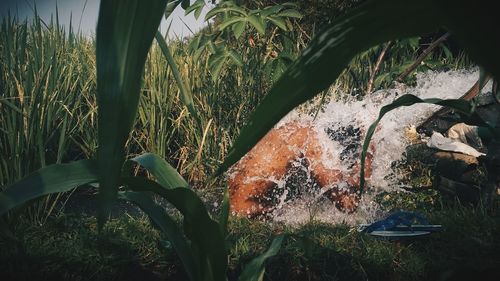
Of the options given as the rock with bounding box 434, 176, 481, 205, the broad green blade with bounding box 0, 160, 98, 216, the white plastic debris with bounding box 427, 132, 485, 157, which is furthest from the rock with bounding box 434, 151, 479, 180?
the broad green blade with bounding box 0, 160, 98, 216

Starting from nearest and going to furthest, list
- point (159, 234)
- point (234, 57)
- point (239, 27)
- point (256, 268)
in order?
point (256, 268) < point (159, 234) < point (239, 27) < point (234, 57)

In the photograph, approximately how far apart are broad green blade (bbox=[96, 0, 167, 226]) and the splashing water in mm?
3086

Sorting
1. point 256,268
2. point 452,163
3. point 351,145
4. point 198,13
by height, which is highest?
point 198,13

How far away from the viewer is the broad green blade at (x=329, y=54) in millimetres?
407

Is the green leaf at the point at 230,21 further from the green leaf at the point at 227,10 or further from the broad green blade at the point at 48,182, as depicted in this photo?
the broad green blade at the point at 48,182

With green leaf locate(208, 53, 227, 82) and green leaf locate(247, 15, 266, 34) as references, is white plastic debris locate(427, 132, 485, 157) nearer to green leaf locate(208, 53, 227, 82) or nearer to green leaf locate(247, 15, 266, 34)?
green leaf locate(247, 15, 266, 34)

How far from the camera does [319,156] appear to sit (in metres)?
4.15

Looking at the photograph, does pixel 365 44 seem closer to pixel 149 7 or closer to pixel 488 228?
pixel 149 7

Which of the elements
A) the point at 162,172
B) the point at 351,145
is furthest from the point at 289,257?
the point at 351,145

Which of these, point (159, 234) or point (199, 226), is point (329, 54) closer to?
point (199, 226)

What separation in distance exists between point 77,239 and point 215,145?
2.23 meters

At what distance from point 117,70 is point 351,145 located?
13.3ft

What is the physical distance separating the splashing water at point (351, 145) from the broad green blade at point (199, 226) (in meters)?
2.28

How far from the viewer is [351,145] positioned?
4.27m
